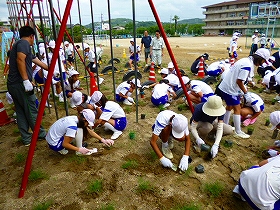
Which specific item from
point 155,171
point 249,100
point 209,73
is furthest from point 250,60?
point 209,73

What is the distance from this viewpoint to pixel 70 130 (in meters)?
3.26

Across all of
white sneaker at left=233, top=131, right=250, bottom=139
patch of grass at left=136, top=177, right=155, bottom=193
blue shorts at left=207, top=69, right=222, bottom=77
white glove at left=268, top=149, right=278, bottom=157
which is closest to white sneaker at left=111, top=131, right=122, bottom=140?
patch of grass at left=136, top=177, right=155, bottom=193

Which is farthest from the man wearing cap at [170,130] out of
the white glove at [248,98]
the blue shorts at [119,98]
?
the blue shorts at [119,98]

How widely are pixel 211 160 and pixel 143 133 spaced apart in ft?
4.77

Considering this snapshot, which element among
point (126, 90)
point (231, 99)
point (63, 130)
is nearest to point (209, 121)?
point (231, 99)

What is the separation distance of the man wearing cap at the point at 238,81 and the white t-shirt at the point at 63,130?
2.85m

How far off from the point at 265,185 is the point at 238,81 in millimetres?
2288

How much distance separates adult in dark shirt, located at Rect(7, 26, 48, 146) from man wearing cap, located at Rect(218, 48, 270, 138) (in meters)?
3.32

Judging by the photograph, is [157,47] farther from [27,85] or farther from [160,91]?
[27,85]

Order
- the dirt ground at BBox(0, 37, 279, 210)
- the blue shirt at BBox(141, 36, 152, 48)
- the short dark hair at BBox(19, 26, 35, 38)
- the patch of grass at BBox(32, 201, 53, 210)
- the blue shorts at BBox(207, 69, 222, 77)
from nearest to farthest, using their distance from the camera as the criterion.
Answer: the patch of grass at BBox(32, 201, 53, 210), the dirt ground at BBox(0, 37, 279, 210), the short dark hair at BBox(19, 26, 35, 38), the blue shorts at BBox(207, 69, 222, 77), the blue shirt at BBox(141, 36, 152, 48)

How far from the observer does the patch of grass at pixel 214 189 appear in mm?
2920

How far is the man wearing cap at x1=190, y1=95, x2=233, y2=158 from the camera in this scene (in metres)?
3.47

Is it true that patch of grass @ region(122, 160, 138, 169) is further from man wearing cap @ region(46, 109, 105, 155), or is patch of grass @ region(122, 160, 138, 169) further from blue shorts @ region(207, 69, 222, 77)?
blue shorts @ region(207, 69, 222, 77)

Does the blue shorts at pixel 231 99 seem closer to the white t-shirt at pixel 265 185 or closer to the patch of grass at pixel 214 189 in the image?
the patch of grass at pixel 214 189
